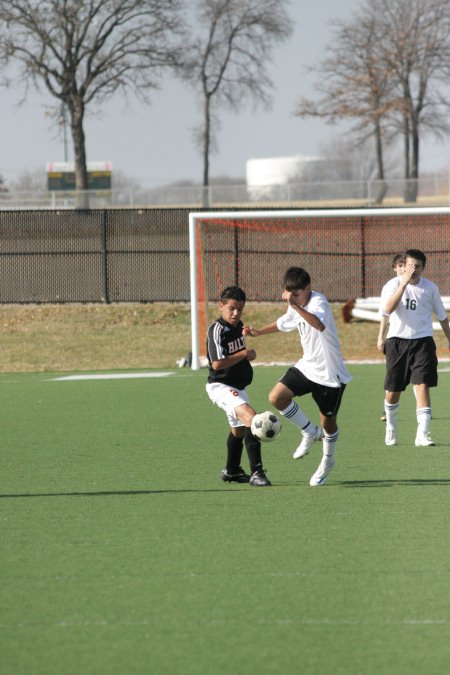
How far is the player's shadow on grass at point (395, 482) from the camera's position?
8.89m

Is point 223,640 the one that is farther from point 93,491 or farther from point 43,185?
point 43,185

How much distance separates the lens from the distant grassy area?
22406 millimetres

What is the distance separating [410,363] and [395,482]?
2.11 m

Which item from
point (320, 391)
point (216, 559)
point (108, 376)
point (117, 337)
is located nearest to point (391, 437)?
point (320, 391)

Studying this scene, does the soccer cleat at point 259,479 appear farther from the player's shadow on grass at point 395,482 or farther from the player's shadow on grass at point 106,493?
the player's shadow on grass at point 395,482

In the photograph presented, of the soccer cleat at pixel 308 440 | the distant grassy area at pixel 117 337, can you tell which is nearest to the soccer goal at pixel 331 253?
the distant grassy area at pixel 117 337

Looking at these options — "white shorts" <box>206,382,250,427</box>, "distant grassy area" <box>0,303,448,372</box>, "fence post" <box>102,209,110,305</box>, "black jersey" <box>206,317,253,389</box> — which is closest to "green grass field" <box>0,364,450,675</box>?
"white shorts" <box>206,382,250,427</box>

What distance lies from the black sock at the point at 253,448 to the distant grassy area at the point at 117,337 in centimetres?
1276

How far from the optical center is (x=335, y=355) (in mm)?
8680

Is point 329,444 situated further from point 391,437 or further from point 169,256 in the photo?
point 169,256

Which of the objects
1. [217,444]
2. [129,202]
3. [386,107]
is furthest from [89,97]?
[217,444]

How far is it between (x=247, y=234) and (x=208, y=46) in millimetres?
23170

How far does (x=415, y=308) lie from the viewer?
10836mm

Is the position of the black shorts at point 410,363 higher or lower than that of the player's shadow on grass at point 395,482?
higher
